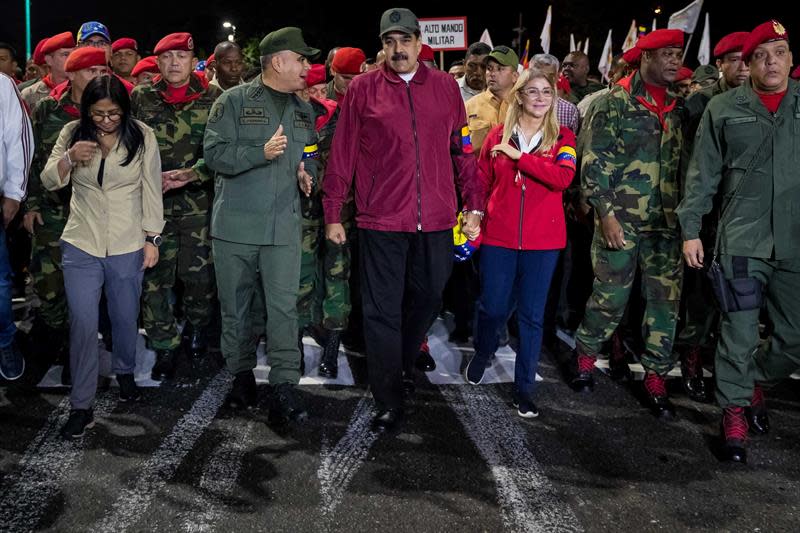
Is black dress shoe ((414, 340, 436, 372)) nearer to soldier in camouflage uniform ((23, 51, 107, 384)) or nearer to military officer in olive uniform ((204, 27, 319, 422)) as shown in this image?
military officer in olive uniform ((204, 27, 319, 422))

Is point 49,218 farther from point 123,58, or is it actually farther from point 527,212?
point 527,212

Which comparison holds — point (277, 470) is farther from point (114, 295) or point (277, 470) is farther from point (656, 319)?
point (656, 319)

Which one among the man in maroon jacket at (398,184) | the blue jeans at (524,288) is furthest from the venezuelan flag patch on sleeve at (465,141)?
the blue jeans at (524,288)

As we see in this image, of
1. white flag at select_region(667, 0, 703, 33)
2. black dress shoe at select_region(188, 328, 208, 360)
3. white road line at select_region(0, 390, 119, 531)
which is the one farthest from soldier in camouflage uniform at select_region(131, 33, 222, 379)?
white flag at select_region(667, 0, 703, 33)

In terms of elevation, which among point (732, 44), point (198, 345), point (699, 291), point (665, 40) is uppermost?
point (732, 44)

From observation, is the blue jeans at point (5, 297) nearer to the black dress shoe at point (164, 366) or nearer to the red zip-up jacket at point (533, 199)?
the black dress shoe at point (164, 366)

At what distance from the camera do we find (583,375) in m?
5.79

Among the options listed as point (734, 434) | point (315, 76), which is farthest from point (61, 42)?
point (734, 434)

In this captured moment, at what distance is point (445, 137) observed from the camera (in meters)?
4.86

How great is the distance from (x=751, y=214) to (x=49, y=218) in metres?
4.97

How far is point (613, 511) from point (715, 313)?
2.48 metres

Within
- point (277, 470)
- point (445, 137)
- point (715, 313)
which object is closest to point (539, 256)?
point (445, 137)

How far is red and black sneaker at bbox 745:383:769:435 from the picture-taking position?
5.02m

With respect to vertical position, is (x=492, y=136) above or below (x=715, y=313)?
above
